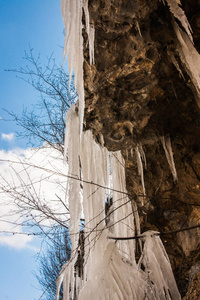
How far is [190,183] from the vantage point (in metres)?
3.65

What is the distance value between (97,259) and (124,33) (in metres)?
2.38

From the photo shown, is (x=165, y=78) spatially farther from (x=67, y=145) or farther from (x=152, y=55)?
(x=67, y=145)

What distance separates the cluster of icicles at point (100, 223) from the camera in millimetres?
1711

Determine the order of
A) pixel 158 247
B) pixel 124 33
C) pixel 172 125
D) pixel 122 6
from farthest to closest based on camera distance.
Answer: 1. pixel 172 125
2. pixel 124 33
3. pixel 122 6
4. pixel 158 247

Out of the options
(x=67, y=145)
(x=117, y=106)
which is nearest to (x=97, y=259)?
(x=67, y=145)

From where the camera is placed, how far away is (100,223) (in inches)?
95.5

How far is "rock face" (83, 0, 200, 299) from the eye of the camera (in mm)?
2539

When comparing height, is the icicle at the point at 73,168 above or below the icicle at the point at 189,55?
below

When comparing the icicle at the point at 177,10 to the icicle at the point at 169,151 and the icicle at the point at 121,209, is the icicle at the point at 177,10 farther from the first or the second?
the icicle at the point at 121,209

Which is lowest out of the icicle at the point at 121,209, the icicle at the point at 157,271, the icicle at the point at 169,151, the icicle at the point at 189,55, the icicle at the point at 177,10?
the icicle at the point at 157,271

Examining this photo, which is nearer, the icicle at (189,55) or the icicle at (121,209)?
the icicle at (189,55)

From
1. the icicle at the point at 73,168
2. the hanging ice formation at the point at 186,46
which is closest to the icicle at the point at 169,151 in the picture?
the hanging ice formation at the point at 186,46

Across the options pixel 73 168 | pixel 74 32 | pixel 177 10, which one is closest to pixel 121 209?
pixel 73 168

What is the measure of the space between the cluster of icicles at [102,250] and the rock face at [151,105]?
36 cm
